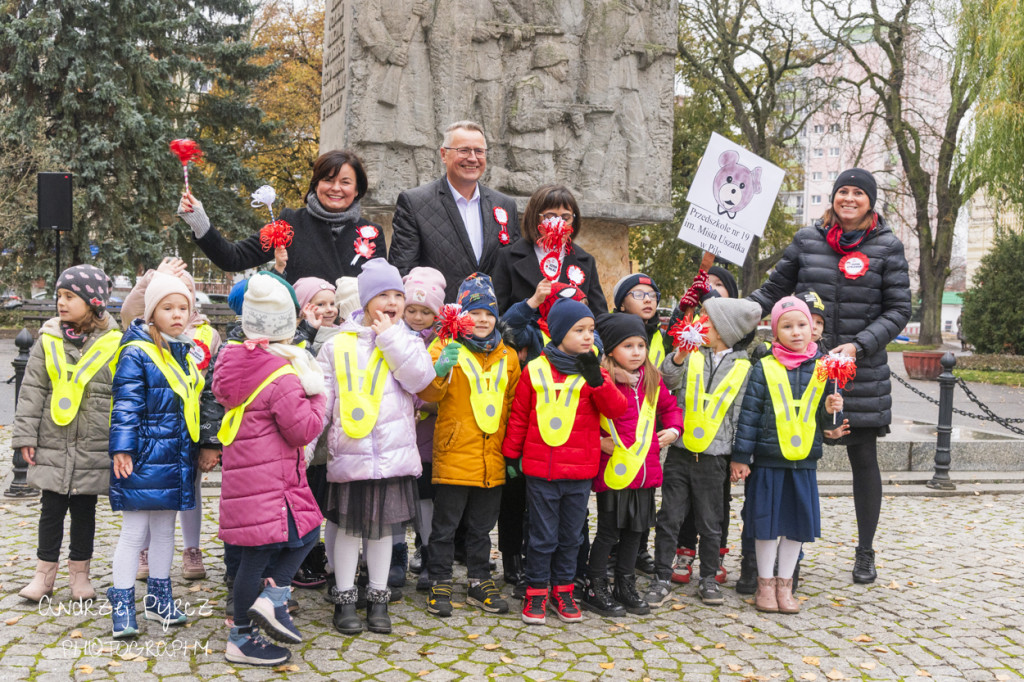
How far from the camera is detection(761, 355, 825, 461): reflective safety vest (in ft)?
15.2

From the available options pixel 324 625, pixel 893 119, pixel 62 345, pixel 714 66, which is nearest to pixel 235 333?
pixel 62 345

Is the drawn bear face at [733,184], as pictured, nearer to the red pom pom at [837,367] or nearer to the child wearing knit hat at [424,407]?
the red pom pom at [837,367]

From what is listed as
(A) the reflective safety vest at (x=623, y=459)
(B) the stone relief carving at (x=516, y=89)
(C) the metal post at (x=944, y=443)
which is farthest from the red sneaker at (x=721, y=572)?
(B) the stone relief carving at (x=516, y=89)

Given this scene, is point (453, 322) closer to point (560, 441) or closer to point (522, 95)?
point (560, 441)

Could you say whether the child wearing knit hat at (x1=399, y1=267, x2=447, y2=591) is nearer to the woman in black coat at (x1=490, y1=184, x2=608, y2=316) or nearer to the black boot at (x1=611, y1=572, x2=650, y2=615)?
the woman in black coat at (x1=490, y1=184, x2=608, y2=316)

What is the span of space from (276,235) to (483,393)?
54.7 inches

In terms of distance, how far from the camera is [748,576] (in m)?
4.95

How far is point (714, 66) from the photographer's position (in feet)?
80.3

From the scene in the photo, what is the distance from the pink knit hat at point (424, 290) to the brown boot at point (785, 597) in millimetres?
2236

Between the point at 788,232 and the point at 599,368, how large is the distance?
23562 millimetres

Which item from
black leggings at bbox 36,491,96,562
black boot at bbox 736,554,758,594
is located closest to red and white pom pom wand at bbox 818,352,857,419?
black boot at bbox 736,554,758,594

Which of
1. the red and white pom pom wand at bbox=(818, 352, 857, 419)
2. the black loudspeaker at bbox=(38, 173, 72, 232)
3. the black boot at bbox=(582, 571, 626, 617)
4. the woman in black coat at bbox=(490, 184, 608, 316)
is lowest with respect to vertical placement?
the black boot at bbox=(582, 571, 626, 617)

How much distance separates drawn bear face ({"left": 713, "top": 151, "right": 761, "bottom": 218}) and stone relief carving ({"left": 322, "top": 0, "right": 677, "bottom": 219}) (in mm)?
3008

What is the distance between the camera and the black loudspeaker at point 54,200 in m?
9.44
